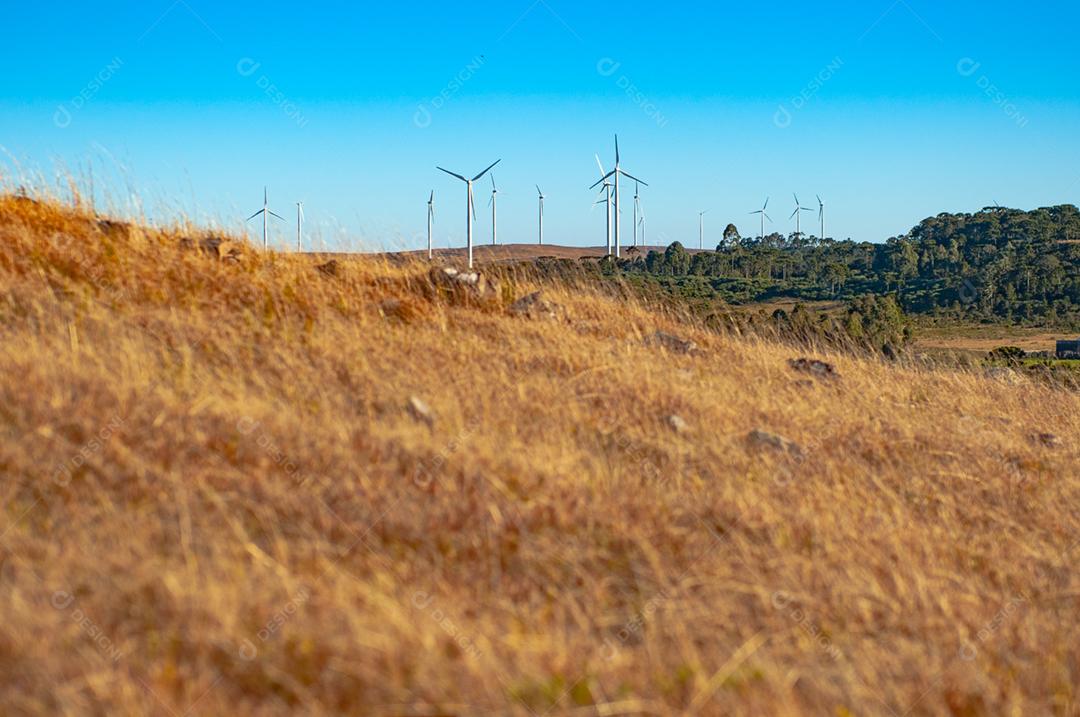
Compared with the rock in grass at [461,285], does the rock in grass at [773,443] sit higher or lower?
lower

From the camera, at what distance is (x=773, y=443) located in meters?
7.38

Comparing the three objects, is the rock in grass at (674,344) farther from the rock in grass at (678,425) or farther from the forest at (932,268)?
the forest at (932,268)

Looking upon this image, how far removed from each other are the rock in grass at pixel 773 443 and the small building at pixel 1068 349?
58344mm

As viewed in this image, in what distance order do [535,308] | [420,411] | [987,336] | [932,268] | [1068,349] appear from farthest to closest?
[932,268]
[987,336]
[1068,349]
[535,308]
[420,411]

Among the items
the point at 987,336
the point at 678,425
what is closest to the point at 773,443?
the point at 678,425

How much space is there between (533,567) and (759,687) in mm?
1437

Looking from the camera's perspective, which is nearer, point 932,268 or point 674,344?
point 674,344

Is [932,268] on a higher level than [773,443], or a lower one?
higher

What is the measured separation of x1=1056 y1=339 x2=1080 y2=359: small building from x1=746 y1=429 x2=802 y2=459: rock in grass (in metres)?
58.3

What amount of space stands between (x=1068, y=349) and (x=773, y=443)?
207 ft

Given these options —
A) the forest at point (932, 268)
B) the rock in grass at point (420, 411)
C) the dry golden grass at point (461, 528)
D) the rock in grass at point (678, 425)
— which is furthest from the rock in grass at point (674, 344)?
the forest at point (932, 268)

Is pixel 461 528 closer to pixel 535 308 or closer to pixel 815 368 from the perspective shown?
pixel 535 308

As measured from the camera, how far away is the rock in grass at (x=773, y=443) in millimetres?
7309

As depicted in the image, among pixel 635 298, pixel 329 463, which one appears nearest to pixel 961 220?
pixel 635 298
